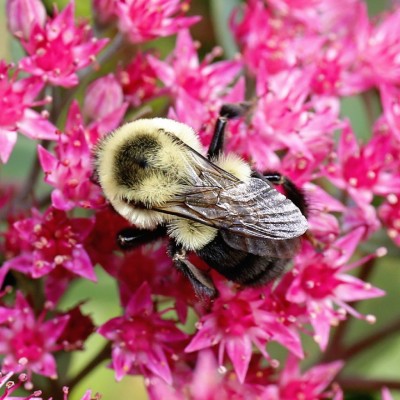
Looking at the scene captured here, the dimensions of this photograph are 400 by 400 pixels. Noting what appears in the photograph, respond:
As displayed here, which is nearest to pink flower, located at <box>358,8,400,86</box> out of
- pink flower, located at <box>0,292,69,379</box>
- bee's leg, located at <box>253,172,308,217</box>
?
bee's leg, located at <box>253,172,308,217</box>

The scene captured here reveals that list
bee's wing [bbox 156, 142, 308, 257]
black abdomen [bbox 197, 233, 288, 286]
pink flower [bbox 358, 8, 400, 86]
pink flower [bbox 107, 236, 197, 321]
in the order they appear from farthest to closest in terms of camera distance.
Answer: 1. pink flower [bbox 358, 8, 400, 86]
2. pink flower [bbox 107, 236, 197, 321]
3. black abdomen [bbox 197, 233, 288, 286]
4. bee's wing [bbox 156, 142, 308, 257]

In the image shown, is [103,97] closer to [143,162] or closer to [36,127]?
[36,127]

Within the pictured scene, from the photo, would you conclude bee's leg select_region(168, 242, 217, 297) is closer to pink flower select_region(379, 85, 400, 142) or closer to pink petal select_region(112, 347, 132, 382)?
pink petal select_region(112, 347, 132, 382)

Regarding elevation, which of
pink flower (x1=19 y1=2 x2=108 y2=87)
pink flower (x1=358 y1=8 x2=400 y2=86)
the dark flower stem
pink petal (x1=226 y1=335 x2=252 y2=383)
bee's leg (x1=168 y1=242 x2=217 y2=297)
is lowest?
the dark flower stem

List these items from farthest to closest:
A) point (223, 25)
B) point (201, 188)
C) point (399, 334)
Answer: point (223, 25)
point (399, 334)
point (201, 188)

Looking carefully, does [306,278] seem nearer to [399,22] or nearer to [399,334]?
[399,334]

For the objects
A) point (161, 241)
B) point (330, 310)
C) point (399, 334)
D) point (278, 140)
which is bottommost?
point (399, 334)

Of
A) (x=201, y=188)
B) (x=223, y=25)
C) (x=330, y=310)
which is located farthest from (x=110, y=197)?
(x=223, y=25)
